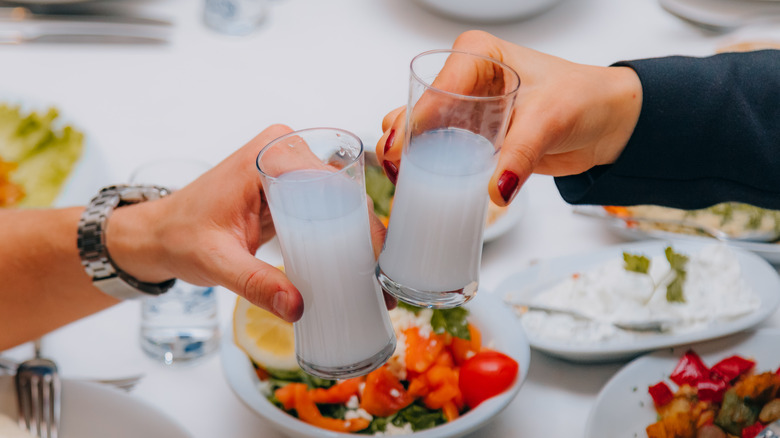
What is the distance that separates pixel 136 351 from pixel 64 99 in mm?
844

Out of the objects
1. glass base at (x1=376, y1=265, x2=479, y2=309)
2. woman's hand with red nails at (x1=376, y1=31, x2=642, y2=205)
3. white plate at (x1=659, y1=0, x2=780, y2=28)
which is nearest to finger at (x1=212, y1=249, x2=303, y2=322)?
glass base at (x1=376, y1=265, x2=479, y2=309)

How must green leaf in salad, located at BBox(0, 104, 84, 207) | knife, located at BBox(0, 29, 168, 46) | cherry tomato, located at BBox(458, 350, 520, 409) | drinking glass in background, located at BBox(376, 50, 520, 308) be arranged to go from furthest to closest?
knife, located at BBox(0, 29, 168, 46)
green leaf in salad, located at BBox(0, 104, 84, 207)
cherry tomato, located at BBox(458, 350, 520, 409)
drinking glass in background, located at BBox(376, 50, 520, 308)

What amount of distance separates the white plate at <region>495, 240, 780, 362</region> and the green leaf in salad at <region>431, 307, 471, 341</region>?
11 cm

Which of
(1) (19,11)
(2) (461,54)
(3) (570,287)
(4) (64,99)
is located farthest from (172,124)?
(2) (461,54)

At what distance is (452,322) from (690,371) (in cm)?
37

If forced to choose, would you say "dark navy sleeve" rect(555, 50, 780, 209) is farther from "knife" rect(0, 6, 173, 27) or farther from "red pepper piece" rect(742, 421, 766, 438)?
"knife" rect(0, 6, 173, 27)

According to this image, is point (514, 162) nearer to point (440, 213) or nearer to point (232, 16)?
point (440, 213)

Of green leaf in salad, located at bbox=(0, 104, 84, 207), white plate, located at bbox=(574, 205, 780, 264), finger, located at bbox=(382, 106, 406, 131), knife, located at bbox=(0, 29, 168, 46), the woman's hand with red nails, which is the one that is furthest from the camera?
knife, located at bbox=(0, 29, 168, 46)

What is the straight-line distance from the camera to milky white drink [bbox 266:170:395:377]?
77 centimetres

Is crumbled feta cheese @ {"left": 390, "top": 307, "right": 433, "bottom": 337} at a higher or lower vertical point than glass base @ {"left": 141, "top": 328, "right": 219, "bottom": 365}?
higher

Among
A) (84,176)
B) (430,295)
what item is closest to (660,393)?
(430,295)

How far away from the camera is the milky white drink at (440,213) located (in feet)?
2.49

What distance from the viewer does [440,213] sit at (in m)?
0.79

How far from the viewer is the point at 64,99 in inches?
71.9
